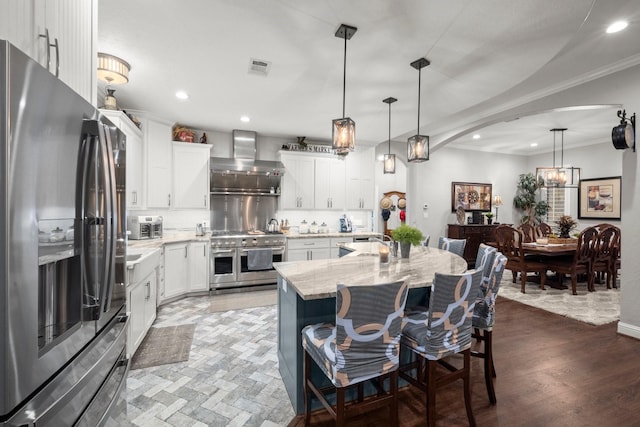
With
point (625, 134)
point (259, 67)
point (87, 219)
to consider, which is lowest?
point (87, 219)

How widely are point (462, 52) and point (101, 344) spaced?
3378 millimetres

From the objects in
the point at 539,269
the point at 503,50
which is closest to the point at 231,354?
the point at 503,50

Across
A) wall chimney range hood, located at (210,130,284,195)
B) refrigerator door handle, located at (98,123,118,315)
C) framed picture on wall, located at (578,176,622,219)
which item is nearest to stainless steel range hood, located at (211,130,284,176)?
wall chimney range hood, located at (210,130,284,195)

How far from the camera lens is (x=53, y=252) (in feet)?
3.20

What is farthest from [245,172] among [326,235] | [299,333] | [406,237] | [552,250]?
[552,250]

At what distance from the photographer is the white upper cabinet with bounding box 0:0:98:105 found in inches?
38.0

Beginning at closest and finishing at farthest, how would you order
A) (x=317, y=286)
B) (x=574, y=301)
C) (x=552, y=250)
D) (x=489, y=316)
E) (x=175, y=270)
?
(x=317, y=286) < (x=489, y=316) < (x=175, y=270) < (x=574, y=301) < (x=552, y=250)

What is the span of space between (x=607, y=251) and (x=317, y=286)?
6.09 m

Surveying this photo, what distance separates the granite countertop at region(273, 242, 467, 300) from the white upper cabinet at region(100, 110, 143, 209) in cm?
272

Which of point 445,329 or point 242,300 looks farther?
point 242,300

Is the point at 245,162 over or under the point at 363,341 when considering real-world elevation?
over

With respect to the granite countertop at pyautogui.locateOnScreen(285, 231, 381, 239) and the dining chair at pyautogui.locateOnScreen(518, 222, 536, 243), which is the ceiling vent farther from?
the dining chair at pyautogui.locateOnScreen(518, 222, 536, 243)

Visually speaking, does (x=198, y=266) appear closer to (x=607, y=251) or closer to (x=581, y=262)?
(x=581, y=262)

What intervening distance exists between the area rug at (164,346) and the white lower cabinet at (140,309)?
10 cm
